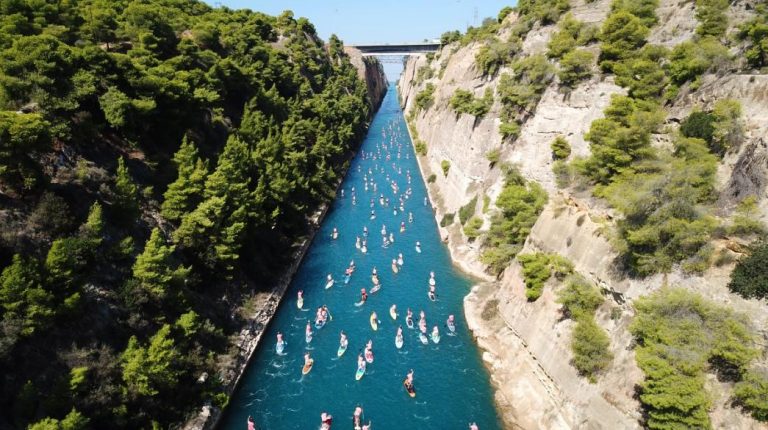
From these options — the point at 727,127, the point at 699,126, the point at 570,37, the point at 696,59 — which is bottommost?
the point at 699,126

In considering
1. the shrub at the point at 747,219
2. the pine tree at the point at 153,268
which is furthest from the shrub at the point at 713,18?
the pine tree at the point at 153,268

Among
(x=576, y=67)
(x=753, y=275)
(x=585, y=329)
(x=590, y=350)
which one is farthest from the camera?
(x=576, y=67)

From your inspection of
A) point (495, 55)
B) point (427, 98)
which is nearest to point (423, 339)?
point (495, 55)

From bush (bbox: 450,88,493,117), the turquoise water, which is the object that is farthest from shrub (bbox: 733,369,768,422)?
bush (bbox: 450,88,493,117)

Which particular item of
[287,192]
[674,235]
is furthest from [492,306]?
[287,192]

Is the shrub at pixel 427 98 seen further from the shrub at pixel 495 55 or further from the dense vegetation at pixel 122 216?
the dense vegetation at pixel 122 216

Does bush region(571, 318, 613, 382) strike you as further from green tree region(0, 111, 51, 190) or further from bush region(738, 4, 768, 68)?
green tree region(0, 111, 51, 190)

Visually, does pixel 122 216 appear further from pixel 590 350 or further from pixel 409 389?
pixel 590 350
